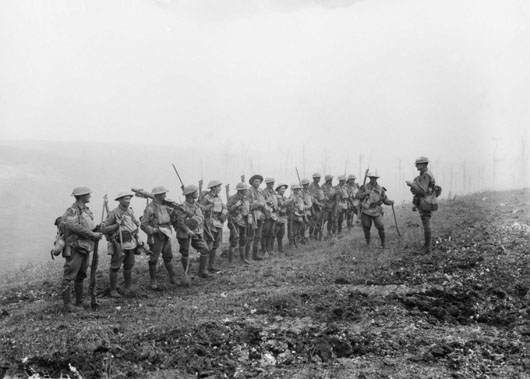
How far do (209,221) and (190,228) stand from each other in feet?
2.92

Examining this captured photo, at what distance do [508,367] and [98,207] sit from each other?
52.7m

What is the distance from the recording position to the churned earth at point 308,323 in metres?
5.14

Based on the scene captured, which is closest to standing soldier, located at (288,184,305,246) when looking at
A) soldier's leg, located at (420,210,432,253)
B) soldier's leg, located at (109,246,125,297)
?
soldier's leg, located at (420,210,432,253)

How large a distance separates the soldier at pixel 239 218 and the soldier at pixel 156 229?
2.99 m

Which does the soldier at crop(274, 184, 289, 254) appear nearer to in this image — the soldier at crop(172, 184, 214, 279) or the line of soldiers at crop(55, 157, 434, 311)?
the line of soldiers at crop(55, 157, 434, 311)

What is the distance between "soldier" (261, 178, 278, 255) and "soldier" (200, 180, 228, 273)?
211cm

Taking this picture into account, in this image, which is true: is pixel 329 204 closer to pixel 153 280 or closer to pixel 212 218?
pixel 212 218

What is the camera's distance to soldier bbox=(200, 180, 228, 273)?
11.3 meters

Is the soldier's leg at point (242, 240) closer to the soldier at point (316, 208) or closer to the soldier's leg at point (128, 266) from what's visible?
the soldier's leg at point (128, 266)

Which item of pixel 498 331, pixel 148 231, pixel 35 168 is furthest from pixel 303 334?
pixel 35 168

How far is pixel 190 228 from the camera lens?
411 inches

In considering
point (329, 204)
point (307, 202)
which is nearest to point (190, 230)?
point (307, 202)

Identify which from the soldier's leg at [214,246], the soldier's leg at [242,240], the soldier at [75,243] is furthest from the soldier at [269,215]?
the soldier at [75,243]

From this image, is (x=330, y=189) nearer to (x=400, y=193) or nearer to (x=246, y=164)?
(x=400, y=193)
